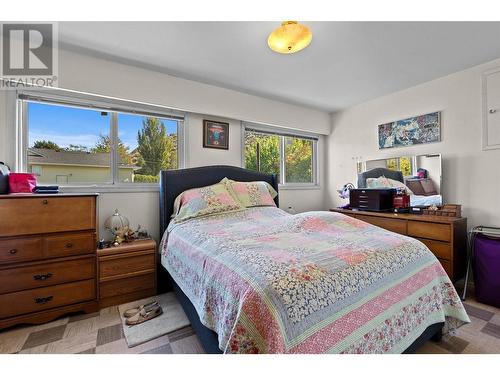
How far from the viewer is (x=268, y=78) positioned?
270cm

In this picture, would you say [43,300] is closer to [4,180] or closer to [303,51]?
[4,180]

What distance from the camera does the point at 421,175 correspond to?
2.82 meters

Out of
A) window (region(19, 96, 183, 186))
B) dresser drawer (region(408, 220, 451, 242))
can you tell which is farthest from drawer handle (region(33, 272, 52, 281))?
dresser drawer (region(408, 220, 451, 242))

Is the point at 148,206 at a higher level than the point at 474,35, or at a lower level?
lower

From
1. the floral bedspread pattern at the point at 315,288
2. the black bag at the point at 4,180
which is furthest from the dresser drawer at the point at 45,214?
Result: the floral bedspread pattern at the point at 315,288

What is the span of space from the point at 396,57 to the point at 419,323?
2.29 metres

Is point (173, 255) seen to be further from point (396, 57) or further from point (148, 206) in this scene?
point (396, 57)

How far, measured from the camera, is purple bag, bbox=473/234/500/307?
2.04 metres

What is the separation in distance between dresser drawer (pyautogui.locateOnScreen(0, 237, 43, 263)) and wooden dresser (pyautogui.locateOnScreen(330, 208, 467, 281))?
3404mm

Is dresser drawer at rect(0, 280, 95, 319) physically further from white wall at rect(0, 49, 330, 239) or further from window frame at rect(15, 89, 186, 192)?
window frame at rect(15, 89, 186, 192)

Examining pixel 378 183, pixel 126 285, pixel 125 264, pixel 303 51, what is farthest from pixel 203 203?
pixel 378 183
